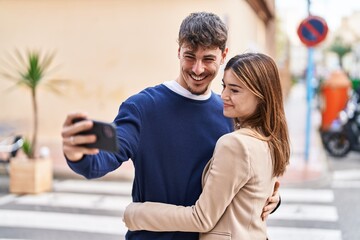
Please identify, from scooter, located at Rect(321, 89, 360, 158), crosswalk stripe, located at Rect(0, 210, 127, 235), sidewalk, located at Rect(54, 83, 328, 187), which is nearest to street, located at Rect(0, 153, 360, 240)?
crosswalk stripe, located at Rect(0, 210, 127, 235)

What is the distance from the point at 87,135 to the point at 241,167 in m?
0.56

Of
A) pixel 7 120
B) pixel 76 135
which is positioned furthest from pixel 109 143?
pixel 7 120

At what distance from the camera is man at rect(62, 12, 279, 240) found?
6.02 feet

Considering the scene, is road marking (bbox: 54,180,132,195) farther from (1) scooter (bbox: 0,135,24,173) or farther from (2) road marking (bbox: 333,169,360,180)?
(2) road marking (bbox: 333,169,360,180)

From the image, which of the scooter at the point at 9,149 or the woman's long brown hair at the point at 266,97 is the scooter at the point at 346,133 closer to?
the scooter at the point at 9,149

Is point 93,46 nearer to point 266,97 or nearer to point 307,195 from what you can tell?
point 307,195

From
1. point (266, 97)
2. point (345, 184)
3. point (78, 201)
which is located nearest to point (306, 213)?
point (345, 184)

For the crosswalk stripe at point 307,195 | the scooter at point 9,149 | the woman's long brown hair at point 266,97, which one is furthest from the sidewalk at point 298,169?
the woman's long brown hair at point 266,97

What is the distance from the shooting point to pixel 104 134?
4.43 ft

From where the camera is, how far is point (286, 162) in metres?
1.91

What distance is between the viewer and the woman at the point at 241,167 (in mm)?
1698

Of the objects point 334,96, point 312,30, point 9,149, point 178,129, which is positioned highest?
point 312,30

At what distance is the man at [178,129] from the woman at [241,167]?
2.6 inches

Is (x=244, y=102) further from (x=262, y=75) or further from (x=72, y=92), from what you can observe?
(x=72, y=92)
